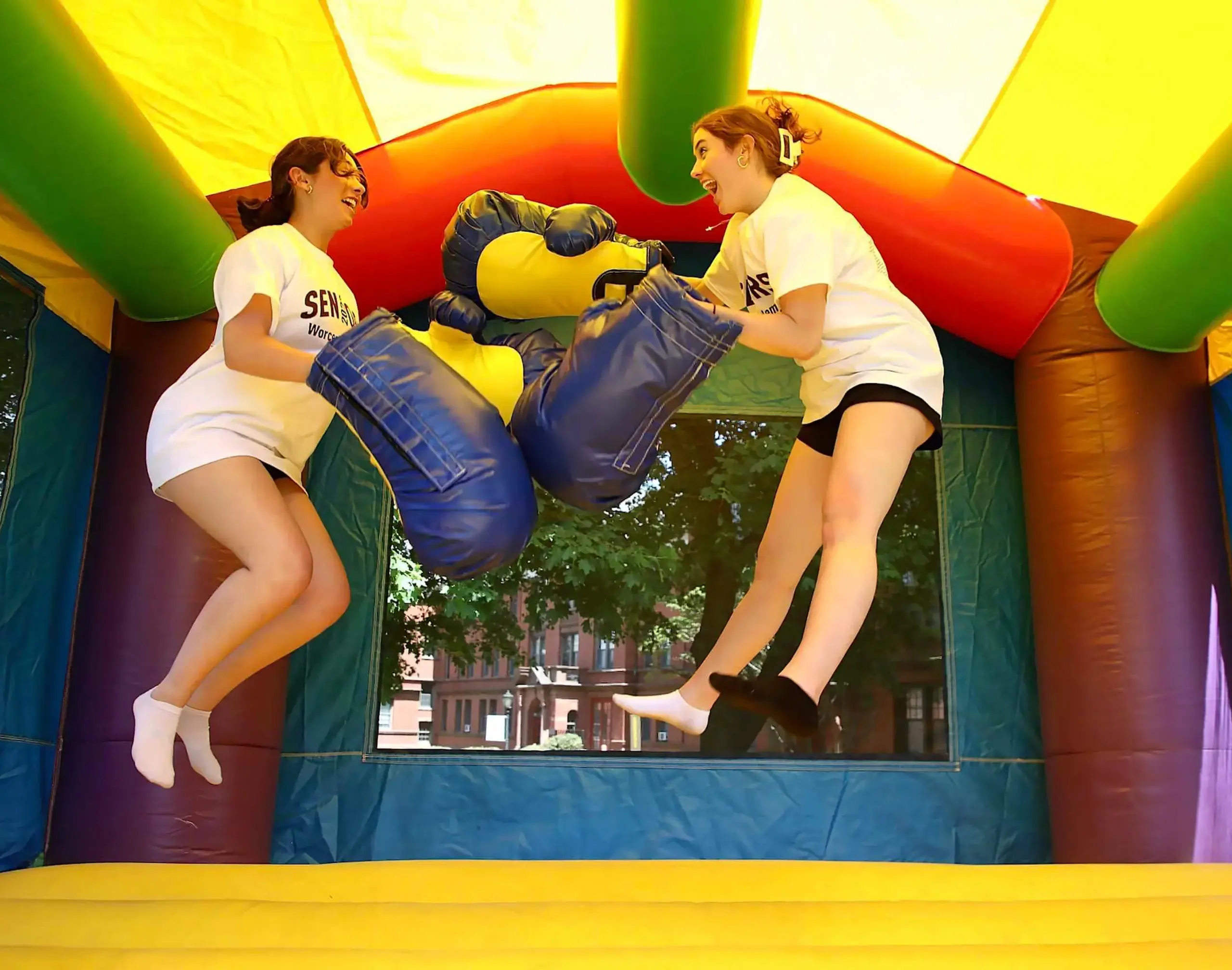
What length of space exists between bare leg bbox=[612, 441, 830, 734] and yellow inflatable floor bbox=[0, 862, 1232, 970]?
0.30 metres

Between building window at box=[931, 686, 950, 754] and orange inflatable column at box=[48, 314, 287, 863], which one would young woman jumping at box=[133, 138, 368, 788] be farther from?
Result: building window at box=[931, 686, 950, 754]

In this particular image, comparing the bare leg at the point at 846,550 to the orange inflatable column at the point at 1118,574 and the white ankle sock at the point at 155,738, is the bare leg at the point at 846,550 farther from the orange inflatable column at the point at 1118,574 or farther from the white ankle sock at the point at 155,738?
the orange inflatable column at the point at 1118,574

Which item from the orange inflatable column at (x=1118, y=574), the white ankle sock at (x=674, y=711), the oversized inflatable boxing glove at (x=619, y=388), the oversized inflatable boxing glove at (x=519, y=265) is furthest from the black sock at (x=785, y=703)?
the orange inflatable column at (x=1118, y=574)

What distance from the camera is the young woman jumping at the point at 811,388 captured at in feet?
5.01

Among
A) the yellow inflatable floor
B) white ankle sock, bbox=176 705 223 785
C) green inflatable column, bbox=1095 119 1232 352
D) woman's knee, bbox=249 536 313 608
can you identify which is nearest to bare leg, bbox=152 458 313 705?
woman's knee, bbox=249 536 313 608

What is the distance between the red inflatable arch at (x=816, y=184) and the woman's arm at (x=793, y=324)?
1287mm

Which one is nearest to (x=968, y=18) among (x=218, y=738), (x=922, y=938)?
(x=922, y=938)

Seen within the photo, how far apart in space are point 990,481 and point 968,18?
1.32m

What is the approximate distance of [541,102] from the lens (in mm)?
2779

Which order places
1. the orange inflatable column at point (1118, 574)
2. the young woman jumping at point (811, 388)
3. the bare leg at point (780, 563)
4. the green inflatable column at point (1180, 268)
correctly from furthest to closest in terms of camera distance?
the orange inflatable column at point (1118, 574) < the green inflatable column at point (1180, 268) < the bare leg at point (780, 563) < the young woman jumping at point (811, 388)

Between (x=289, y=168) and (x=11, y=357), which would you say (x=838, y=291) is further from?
(x=11, y=357)

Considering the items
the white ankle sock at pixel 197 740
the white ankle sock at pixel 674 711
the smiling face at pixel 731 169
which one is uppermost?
the smiling face at pixel 731 169

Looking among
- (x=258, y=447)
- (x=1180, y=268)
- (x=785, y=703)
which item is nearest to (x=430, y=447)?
(x=258, y=447)

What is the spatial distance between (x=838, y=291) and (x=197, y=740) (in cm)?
122
